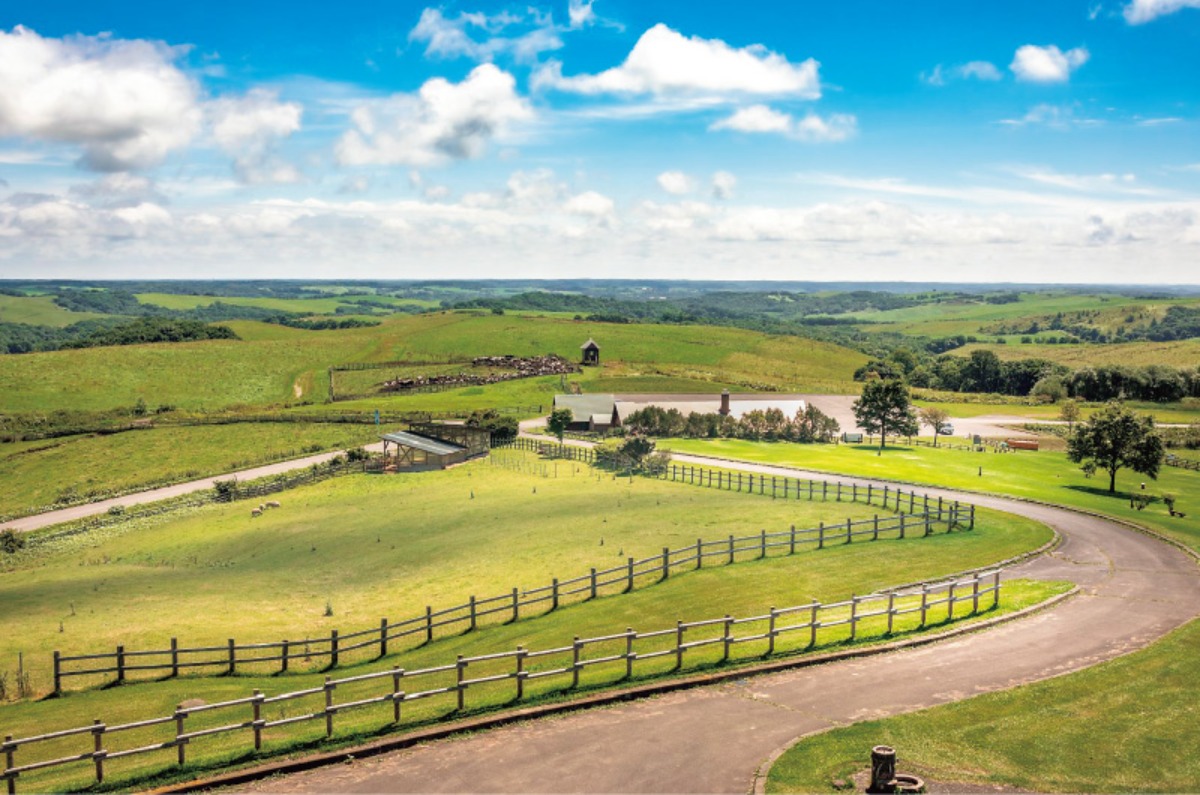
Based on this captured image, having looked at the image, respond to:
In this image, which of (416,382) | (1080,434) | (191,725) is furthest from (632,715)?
(416,382)

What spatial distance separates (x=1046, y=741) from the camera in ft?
52.8

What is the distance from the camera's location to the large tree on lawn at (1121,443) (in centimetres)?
5197

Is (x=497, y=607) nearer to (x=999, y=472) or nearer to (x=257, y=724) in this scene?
(x=257, y=724)

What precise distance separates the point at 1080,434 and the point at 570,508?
34477 mm

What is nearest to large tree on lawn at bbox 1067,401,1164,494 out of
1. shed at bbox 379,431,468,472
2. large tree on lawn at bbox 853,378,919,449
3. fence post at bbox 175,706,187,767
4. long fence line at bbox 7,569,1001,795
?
large tree on lawn at bbox 853,378,919,449

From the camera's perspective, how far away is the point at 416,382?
125m

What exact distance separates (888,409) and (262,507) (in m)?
54.1

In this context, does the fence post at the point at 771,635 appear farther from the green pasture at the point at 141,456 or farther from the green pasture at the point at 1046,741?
the green pasture at the point at 141,456

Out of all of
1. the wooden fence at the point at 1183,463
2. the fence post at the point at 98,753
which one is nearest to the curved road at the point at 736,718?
the fence post at the point at 98,753

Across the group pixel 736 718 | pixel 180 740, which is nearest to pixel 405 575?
pixel 180 740

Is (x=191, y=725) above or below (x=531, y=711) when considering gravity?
below

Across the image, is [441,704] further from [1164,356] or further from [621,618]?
[1164,356]

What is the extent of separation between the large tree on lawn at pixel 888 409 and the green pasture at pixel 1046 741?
60857 millimetres

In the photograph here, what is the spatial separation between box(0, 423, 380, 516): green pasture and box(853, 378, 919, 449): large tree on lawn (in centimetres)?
4758
